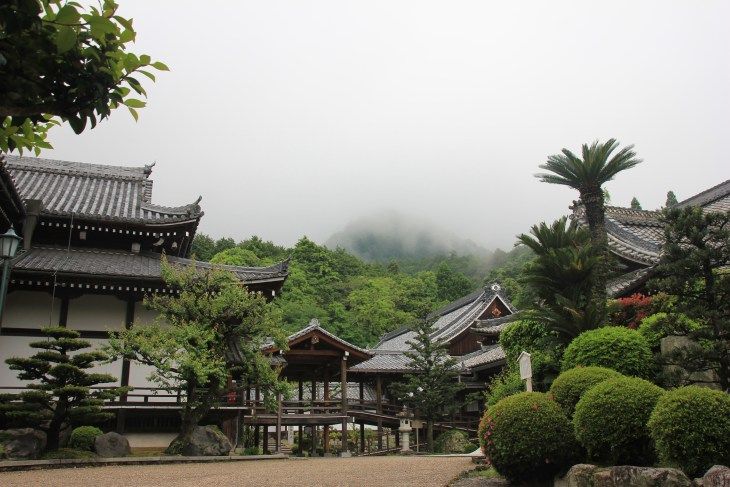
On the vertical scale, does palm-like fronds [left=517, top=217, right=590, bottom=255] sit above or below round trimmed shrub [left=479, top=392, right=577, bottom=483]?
above

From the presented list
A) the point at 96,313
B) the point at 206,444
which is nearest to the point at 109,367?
the point at 96,313

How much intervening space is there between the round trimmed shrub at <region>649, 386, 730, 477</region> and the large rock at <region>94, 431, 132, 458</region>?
502 inches

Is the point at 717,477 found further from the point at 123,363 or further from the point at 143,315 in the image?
the point at 143,315

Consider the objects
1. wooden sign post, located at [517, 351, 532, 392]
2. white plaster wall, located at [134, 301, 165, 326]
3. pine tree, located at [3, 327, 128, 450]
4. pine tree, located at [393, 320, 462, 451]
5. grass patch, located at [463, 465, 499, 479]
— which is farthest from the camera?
pine tree, located at [393, 320, 462, 451]

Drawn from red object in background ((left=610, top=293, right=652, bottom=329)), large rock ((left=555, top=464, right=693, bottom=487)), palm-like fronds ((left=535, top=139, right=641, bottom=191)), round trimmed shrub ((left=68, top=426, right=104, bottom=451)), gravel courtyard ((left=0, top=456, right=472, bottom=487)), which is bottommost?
gravel courtyard ((left=0, top=456, right=472, bottom=487))

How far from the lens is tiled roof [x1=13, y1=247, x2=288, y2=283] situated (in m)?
16.2

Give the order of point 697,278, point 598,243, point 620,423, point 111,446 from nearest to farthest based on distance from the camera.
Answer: point 620,423, point 697,278, point 598,243, point 111,446

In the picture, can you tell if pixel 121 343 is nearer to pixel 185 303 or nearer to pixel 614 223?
pixel 185 303

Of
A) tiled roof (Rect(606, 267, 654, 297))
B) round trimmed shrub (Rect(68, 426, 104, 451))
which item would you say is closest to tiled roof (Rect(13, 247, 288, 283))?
round trimmed shrub (Rect(68, 426, 104, 451))

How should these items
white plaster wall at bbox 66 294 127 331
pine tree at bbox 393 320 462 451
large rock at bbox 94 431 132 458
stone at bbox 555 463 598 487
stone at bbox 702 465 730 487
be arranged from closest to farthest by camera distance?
stone at bbox 702 465 730 487 → stone at bbox 555 463 598 487 → large rock at bbox 94 431 132 458 → white plaster wall at bbox 66 294 127 331 → pine tree at bbox 393 320 462 451

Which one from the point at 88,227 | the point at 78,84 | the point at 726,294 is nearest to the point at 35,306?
the point at 88,227

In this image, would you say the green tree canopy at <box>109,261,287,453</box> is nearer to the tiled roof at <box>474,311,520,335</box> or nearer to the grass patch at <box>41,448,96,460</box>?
the grass patch at <box>41,448,96,460</box>

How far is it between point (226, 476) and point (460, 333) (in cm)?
2663

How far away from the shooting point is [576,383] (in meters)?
10.0
